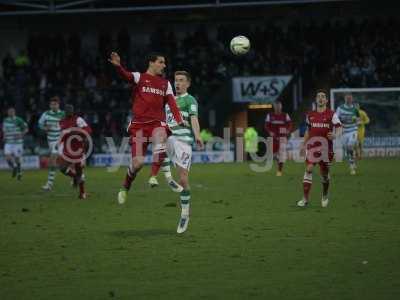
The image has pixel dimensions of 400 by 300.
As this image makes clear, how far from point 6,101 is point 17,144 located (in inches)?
363

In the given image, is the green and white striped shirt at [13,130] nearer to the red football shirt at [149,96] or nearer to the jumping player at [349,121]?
the jumping player at [349,121]

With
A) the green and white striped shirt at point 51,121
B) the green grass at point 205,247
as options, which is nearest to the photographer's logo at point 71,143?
the green grass at point 205,247

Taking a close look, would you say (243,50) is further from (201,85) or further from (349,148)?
(201,85)

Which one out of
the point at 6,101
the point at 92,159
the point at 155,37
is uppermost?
the point at 155,37

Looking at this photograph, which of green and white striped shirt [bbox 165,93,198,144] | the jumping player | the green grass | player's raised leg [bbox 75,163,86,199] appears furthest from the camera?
the jumping player

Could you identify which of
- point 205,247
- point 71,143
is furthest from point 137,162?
point 71,143

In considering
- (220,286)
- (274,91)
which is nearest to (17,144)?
(274,91)

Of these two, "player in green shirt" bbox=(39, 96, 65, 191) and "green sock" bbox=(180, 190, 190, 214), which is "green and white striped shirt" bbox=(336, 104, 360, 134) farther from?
"green sock" bbox=(180, 190, 190, 214)

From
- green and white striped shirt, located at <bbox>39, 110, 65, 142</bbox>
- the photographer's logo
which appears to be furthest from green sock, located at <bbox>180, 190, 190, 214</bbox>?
→ green and white striped shirt, located at <bbox>39, 110, 65, 142</bbox>

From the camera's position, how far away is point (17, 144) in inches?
1176

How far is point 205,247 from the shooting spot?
10.6 metres

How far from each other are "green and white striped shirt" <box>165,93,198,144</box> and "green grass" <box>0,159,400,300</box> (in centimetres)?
138

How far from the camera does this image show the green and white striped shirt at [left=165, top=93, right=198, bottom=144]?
12.1 m

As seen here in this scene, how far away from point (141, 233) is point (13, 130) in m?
18.5
